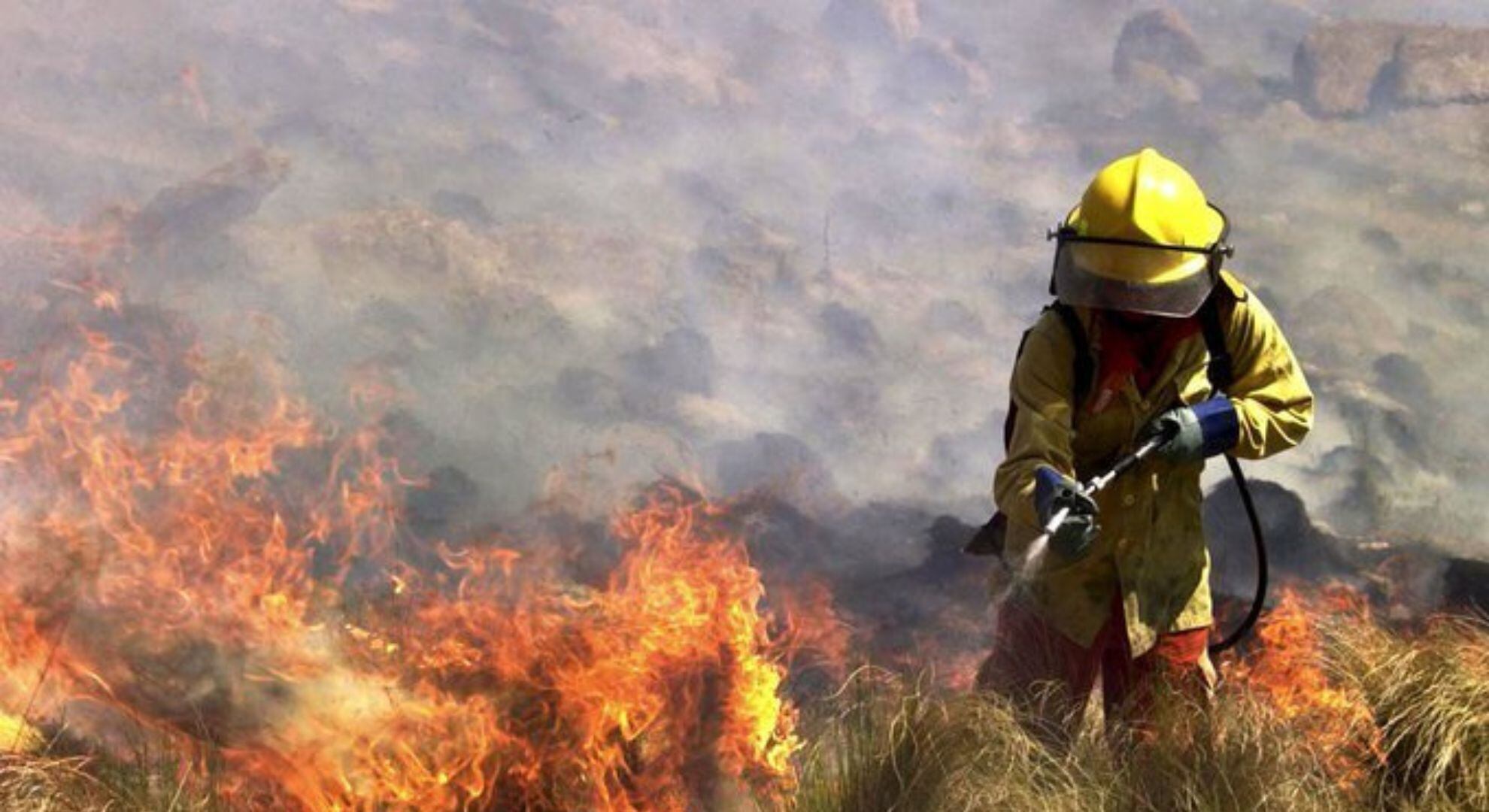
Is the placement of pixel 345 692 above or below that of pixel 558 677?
below

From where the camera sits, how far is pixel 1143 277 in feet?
9.50

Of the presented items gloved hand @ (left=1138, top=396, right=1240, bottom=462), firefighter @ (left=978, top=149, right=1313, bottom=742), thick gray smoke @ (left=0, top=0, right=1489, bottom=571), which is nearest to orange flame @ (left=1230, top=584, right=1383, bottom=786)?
firefighter @ (left=978, top=149, right=1313, bottom=742)

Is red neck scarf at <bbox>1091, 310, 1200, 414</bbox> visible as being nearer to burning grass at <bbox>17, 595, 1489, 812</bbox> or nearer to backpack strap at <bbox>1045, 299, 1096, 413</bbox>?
backpack strap at <bbox>1045, 299, 1096, 413</bbox>

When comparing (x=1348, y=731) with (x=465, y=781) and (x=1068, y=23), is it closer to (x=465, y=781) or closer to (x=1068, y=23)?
(x=465, y=781)

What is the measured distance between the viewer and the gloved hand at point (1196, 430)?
2.86 metres

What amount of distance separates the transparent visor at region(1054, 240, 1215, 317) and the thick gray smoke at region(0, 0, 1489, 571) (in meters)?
4.52

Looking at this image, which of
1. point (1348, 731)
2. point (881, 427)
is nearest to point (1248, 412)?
point (1348, 731)

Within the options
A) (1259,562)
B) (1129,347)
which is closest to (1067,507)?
(1129,347)

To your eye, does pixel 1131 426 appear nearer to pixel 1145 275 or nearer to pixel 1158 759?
pixel 1145 275

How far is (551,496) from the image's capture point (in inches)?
285

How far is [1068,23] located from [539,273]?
63.9 ft

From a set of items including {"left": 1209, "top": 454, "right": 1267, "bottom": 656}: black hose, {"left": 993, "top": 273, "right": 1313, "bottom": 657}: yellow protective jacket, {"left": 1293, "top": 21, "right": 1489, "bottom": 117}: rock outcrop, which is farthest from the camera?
{"left": 1293, "top": 21, "right": 1489, "bottom": 117}: rock outcrop

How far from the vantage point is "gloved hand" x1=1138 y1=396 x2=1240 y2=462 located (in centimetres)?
286

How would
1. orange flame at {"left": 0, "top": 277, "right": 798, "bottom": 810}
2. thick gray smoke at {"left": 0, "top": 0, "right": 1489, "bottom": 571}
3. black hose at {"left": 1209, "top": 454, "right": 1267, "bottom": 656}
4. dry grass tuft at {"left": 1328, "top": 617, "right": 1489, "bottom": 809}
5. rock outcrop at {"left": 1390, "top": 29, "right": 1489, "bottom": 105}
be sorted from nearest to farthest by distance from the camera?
dry grass tuft at {"left": 1328, "top": 617, "right": 1489, "bottom": 809}, black hose at {"left": 1209, "top": 454, "right": 1267, "bottom": 656}, orange flame at {"left": 0, "top": 277, "right": 798, "bottom": 810}, thick gray smoke at {"left": 0, "top": 0, "right": 1489, "bottom": 571}, rock outcrop at {"left": 1390, "top": 29, "right": 1489, "bottom": 105}
